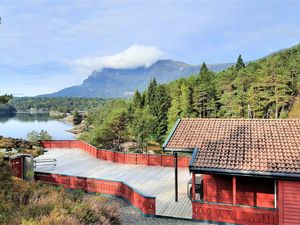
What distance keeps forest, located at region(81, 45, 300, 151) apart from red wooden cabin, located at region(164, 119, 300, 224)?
2709 centimetres

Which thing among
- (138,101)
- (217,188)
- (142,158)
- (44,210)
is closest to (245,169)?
(217,188)

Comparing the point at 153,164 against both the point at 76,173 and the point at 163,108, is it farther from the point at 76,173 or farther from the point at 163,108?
the point at 163,108

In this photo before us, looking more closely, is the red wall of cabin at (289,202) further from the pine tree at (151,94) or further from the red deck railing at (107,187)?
the pine tree at (151,94)

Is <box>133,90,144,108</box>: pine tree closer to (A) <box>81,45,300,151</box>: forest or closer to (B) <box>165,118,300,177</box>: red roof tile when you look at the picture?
(A) <box>81,45,300,151</box>: forest

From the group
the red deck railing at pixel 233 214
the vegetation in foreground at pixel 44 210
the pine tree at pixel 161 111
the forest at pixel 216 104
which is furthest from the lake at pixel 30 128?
the red deck railing at pixel 233 214

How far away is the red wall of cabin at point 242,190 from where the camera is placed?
10.2 metres

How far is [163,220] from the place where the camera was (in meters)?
10.0

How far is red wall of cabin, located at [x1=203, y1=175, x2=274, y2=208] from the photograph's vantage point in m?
10.2

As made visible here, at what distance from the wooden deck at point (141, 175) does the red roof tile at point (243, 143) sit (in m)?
2.39

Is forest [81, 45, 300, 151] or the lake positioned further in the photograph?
the lake

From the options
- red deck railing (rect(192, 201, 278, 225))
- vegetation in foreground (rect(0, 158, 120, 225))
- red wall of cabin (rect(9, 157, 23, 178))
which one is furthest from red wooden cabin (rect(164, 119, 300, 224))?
red wall of cabin (rect(9, 157, 23, 178))

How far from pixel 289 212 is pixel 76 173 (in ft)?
37.4

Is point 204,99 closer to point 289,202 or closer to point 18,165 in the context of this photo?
point 18,165

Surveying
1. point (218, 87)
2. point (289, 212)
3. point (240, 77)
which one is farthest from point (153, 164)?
point (218, 87)
